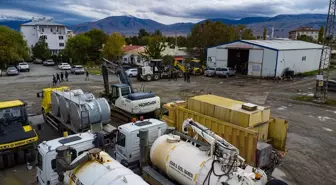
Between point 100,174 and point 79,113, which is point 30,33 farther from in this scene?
point 100,174

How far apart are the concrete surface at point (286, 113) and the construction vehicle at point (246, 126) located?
78.7 inches

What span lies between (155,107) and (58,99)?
569 centimetres

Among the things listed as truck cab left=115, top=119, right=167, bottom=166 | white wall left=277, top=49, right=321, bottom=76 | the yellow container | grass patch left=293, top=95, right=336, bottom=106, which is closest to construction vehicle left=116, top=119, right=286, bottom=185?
truck cab left=115, top=119, right=167, bottom=166

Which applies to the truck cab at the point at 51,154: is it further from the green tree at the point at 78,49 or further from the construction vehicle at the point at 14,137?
the green tree at the point at 78,49

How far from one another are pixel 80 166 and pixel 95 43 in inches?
2291

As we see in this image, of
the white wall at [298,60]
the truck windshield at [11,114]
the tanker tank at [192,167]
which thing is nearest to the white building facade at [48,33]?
the white wall at [298,60]

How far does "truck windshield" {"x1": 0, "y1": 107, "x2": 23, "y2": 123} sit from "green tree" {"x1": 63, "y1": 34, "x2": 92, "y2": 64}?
47.3m

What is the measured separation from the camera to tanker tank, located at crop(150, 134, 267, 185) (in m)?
6.38

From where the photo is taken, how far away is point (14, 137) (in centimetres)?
1088

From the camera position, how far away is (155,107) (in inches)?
639

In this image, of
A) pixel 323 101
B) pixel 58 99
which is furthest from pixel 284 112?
pixel 58 99

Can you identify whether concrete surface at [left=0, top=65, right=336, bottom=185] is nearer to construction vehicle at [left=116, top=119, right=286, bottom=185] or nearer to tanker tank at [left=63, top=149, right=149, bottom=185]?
construction vehicle at [left=116, top=119, right=286, bottom=185]

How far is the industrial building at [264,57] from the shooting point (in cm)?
3512

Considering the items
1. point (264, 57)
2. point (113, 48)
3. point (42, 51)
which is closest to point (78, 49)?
point (113, 48)
